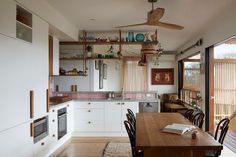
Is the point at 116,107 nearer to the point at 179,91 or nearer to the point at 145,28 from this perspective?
the point at 145,28

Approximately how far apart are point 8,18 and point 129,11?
218 cm

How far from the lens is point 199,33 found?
618 centimetres

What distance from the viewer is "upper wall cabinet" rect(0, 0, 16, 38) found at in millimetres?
2572

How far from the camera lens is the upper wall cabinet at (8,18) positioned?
8.44ft

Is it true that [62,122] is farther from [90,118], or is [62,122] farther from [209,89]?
[209,89]

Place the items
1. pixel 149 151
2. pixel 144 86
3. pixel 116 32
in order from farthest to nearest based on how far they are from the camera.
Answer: pixel 144 86 → pixel 116 32 → pixel 149 151

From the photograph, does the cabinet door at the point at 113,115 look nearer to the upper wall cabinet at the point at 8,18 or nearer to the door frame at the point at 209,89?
the door frame at the point at 209,89

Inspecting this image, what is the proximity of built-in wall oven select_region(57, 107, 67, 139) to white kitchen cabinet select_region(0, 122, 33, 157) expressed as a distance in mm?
1307

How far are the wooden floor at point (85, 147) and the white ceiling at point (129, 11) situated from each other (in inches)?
→ 102

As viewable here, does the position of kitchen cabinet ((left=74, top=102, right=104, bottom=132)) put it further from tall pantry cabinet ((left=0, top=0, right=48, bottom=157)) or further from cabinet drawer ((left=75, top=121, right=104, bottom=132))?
tall pantry cabinet ((left=0, top=0, right=48, bottom=157))

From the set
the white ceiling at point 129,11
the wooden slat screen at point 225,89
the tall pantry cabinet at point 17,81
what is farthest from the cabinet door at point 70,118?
the wooden slat screen at point 225,89

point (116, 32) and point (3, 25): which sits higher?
point (116, 32)

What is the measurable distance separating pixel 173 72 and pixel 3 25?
26.8 feet

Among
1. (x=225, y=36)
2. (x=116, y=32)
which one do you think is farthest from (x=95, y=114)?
(x=225, y=36)
